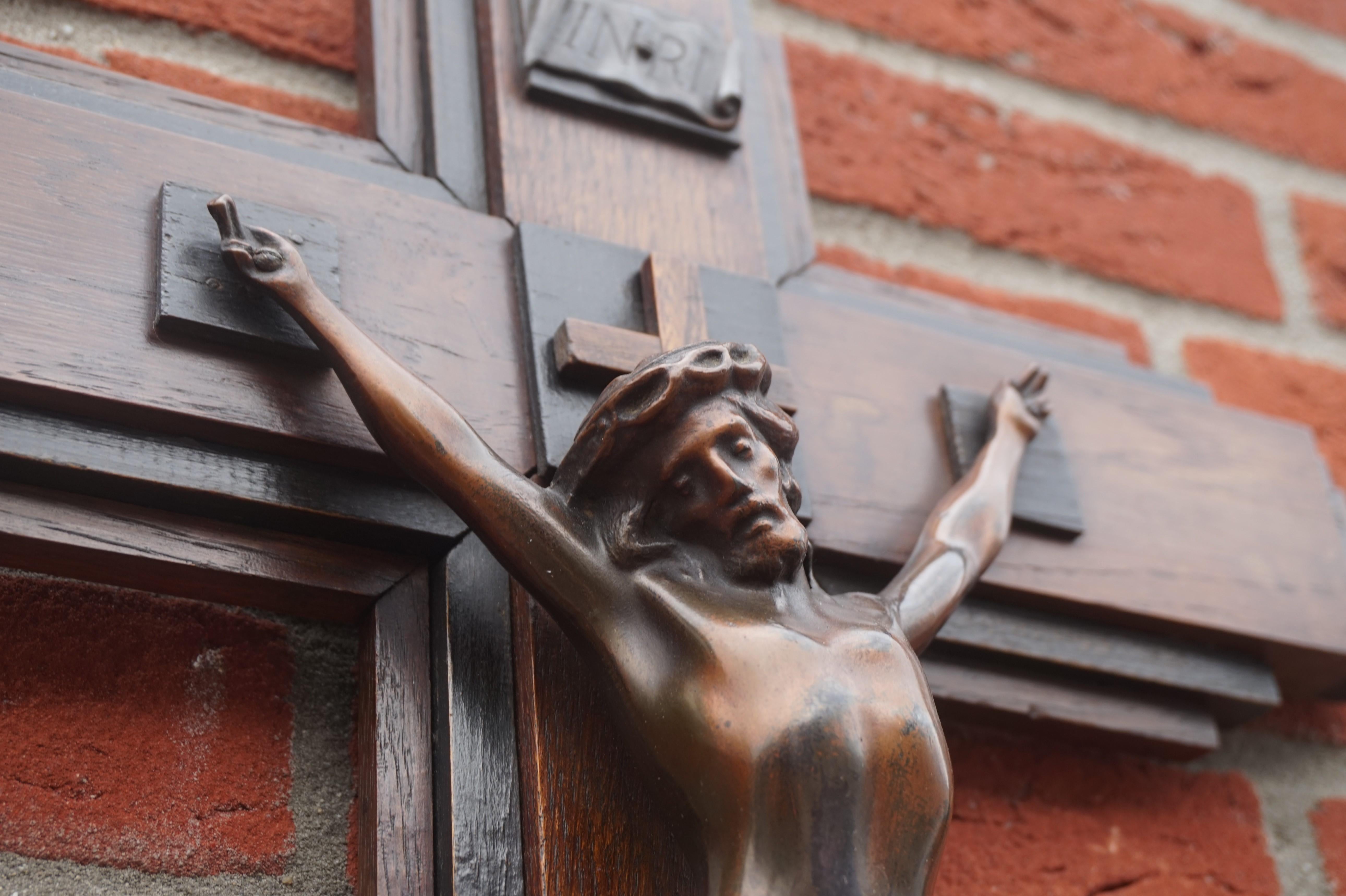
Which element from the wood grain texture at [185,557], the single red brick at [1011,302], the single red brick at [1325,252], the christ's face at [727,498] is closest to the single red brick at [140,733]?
the wood grain texture at [185,557]

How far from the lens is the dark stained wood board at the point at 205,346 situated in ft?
1.74

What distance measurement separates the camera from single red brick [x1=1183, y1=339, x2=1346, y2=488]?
1.01m

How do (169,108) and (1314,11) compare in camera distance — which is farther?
(1314,11)

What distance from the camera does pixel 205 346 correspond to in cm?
56

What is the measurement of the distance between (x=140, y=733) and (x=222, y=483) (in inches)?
4.9

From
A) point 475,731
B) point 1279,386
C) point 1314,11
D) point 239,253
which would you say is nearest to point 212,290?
point 239,253

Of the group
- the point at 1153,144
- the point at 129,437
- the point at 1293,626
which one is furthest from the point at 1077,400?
the point at 129,437

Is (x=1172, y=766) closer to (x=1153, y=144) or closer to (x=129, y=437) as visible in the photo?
(x=1153, y=144)

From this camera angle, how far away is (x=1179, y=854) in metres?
0.79

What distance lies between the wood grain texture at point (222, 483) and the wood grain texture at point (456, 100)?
189mm

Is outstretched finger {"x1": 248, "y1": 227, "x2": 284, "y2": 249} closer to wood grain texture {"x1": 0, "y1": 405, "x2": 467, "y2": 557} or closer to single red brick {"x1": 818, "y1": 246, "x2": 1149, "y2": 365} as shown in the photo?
wood grain texture {"x1": 0, "y1": 405, "x2": 467, "y2": 557}

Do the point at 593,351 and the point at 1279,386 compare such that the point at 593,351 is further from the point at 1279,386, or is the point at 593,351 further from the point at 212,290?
the point at 1279,386

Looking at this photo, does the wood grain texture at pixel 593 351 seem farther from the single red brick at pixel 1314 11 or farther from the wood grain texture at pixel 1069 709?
the single red brick at pixel 1314 11

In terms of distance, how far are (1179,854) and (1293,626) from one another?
6.3 inches
